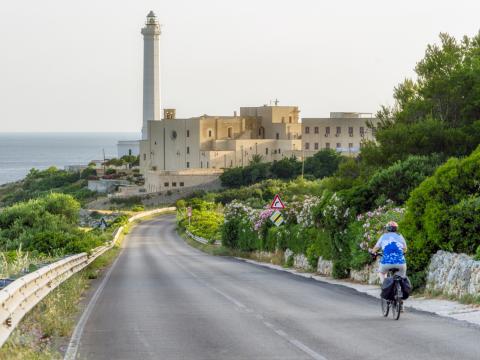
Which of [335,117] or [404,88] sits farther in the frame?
[335,117]

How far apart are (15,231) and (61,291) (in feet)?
96.8

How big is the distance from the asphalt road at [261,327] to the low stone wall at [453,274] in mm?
1346

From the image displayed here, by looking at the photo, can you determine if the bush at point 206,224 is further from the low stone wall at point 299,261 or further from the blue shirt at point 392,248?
the blue shirt at point 392,248

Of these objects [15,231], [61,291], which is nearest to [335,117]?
[15,231]

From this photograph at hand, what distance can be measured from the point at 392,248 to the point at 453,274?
298 cm

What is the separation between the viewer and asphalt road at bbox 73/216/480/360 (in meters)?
12.4

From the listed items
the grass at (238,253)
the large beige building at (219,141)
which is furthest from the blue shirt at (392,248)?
the large beige building at (219,141)

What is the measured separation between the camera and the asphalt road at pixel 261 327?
40.8 feet

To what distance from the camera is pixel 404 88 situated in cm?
4494

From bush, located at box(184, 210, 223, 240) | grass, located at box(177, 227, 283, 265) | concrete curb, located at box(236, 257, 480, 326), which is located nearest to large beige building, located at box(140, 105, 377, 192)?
bush, located at box(184, 210, 223, 240)

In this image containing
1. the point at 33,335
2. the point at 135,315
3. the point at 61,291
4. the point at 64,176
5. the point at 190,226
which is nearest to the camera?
the point at 33,335

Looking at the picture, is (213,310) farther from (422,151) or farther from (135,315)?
(422,151)

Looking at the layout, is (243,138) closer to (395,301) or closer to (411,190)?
(411,190)

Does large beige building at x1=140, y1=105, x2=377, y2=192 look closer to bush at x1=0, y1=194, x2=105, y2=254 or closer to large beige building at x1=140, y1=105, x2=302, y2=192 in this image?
large beige building at x1=140, y1=105, x2=302, y2=192
